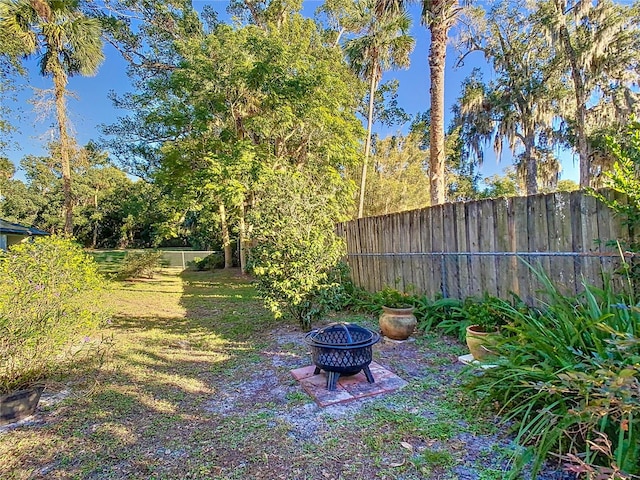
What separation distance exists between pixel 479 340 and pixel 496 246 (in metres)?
1.53

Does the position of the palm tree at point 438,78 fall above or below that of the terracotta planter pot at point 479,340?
above

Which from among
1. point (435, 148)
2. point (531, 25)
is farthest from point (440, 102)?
point (531, 25)

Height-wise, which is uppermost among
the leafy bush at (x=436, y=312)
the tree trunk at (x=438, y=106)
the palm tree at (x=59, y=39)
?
the palm tree at (x=59, y=39)

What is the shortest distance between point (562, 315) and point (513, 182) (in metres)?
21.5

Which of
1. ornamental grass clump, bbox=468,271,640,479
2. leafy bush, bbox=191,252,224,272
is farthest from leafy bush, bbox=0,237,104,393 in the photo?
leafy bush, bbox=191,252,224,272

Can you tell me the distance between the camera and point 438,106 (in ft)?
21.7

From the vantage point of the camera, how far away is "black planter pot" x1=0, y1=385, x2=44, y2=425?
2510 mm

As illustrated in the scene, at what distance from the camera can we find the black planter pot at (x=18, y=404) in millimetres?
2510

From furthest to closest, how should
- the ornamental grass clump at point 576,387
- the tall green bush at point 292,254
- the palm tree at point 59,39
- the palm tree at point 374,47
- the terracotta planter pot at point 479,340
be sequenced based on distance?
the palm tree at point 374,47, the palm tree at point 59,39, the tall green bush at point 292,254, the terracotta planter pot at point 479,340, the ornamental grass clump at point 576,387

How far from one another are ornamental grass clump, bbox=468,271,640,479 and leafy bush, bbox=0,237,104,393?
3450 mm

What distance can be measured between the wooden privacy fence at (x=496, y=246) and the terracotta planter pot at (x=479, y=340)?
86cm

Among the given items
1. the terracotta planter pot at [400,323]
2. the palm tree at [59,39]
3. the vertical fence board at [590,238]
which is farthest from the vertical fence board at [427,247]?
the palm tree at [59,39]

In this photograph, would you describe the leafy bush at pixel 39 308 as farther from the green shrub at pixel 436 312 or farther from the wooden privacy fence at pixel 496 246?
the wooden privacy fence at pixel 496 246

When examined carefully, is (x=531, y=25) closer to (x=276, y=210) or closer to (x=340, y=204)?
(x=340, y=204)
